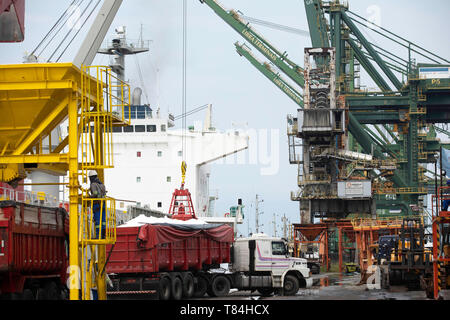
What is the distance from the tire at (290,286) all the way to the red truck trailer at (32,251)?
12.7 m

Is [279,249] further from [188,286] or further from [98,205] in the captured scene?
[98,205]

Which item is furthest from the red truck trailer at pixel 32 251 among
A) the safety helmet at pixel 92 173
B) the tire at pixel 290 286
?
the tire at pixel 290 286

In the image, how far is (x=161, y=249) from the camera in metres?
26.2

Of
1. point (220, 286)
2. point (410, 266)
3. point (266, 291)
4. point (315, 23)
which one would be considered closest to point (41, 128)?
point (220, 286)

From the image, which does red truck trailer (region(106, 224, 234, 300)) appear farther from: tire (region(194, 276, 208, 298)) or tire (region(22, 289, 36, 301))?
tire (region(22, 289, 36, 301))

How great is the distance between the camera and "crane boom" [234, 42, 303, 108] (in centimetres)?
8800

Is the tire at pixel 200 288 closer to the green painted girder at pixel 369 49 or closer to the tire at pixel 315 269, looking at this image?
the tire at pixel 315 269

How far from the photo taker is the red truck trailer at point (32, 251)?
56.0ft

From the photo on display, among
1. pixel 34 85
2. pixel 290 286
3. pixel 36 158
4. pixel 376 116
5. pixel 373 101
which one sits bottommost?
pixel 290 286

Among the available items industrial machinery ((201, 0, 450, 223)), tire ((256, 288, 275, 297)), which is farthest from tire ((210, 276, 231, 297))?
industrial machinery ((201, 0, 450, 223))

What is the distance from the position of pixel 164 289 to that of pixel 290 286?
7.07 m

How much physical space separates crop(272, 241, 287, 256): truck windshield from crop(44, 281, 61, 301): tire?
519 inches
